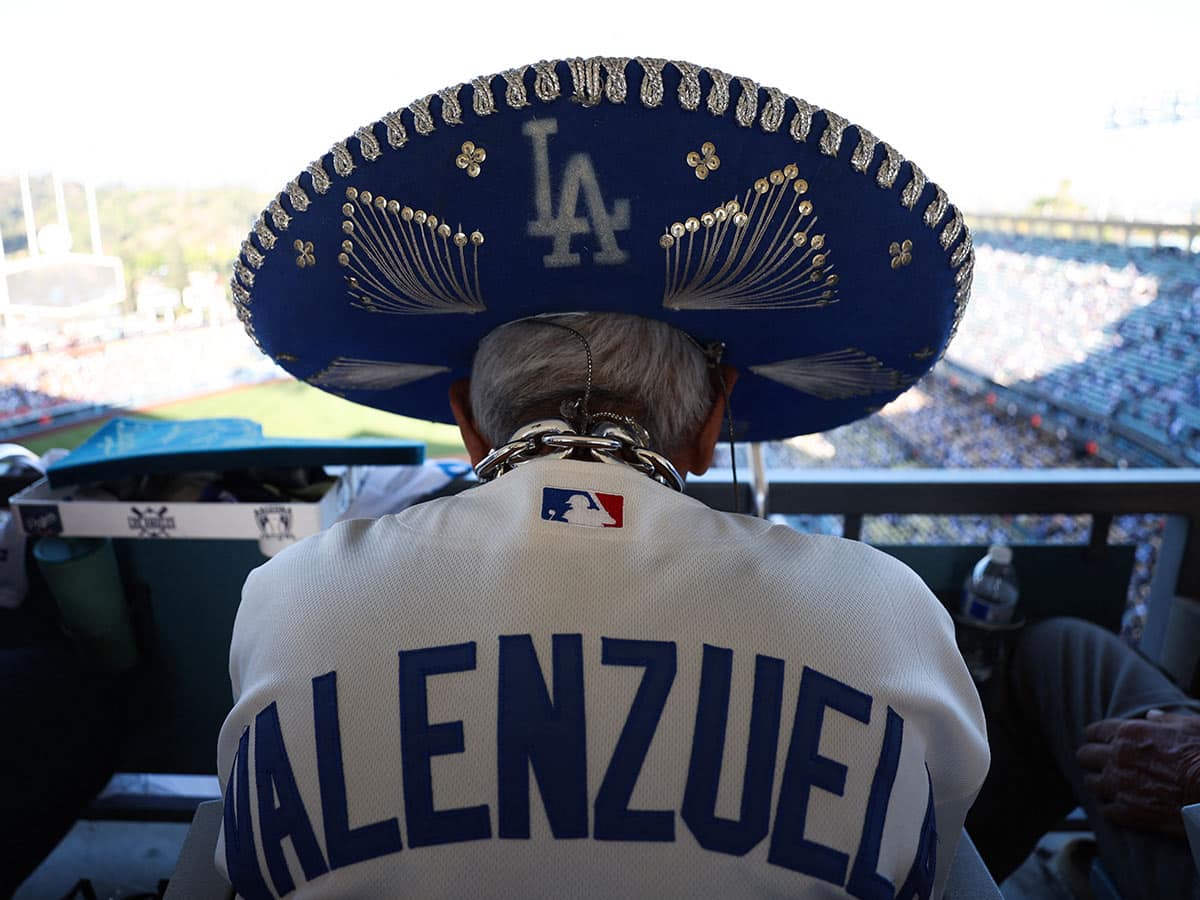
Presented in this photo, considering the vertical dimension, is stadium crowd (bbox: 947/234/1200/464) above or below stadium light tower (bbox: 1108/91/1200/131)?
below

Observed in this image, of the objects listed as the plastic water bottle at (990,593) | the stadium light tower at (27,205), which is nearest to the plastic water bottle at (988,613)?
the plastic water bottle at (990,593)

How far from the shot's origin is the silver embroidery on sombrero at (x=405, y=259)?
22.7 inches

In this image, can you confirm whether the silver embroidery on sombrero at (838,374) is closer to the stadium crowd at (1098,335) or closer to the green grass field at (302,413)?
the stadium crowd at (1098,335)

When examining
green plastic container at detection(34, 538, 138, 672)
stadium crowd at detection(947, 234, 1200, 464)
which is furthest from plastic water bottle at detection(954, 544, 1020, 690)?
stadium crowd at detection(947, 234, 1200, 464)

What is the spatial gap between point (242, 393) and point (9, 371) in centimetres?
474

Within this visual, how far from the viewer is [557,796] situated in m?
0.46

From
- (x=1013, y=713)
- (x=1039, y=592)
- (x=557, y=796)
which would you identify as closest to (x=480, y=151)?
(x=557, y=796)

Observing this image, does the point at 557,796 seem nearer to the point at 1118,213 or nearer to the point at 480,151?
the point at 480,151

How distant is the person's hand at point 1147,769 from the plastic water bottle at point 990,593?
367 millimetres

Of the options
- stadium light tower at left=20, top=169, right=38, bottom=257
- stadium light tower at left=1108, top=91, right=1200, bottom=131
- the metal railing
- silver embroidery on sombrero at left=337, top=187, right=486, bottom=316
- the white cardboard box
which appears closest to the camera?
silver embroidery on sombrero at left=337, top=187, right=486, bottom=316

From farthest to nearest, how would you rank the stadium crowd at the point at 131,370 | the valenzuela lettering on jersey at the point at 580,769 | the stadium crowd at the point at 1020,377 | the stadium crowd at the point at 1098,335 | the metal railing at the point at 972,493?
the stadium crowd at the point at 1098,335 → the stadium crowd at the point at 1020,377 → the stadium crowd at the point at 131,370 → the metal railing at the point at 972,493 → the valenzuela lettering on jersey at the point at 580,769

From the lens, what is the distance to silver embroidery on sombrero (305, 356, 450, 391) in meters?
0.86

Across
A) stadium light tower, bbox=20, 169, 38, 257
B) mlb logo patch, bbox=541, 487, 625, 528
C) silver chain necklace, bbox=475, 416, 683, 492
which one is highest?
stadium light tower, bbox=20, 169, 38, 257

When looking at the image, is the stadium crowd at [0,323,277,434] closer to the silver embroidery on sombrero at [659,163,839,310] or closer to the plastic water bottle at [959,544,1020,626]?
the plastic water bottle at [959,544,1020,626]
